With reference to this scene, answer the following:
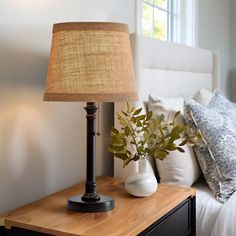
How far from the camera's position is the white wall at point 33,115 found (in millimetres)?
1450

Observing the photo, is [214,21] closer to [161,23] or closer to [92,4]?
[161,23]

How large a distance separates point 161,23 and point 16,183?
5.69 ft

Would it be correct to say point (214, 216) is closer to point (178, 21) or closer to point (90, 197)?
point (90, 197)

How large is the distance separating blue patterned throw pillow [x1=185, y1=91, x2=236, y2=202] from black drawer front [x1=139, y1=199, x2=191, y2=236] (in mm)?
196

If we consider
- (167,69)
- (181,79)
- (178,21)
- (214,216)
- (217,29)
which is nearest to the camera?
(214,216)

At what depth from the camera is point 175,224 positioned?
61.4 inches

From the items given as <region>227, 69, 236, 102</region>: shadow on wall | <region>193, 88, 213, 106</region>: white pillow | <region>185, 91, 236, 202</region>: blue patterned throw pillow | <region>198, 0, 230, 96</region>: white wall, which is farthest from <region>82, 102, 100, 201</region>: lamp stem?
<region>227, 69, 236, 102</region>: shadow on wall

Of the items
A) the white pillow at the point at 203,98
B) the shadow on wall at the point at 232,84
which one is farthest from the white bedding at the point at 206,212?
the shadow on wall at the point at 232,84

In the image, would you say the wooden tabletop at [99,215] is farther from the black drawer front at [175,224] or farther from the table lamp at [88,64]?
the table lamp at [88,64]

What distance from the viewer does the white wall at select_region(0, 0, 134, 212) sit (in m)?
1.45

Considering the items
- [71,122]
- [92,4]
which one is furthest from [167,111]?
[92,4]

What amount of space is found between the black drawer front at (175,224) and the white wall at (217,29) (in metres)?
1.75

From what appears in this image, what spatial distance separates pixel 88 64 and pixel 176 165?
2.60 feet

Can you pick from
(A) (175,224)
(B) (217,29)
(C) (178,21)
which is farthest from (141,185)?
(B) (217,29)
